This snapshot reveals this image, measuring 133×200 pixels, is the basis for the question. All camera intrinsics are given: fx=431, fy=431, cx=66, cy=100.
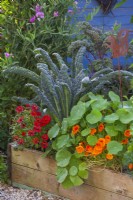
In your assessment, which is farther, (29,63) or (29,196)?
(29,63)

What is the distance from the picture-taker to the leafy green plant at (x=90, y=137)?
2904mm

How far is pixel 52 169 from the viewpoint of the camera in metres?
3.25

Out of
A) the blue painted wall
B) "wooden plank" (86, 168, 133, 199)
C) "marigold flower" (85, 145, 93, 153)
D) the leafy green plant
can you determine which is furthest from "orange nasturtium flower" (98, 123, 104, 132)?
the blue painted wall

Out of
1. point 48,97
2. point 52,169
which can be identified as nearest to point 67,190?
point 52,169

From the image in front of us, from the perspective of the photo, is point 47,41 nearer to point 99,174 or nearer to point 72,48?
point 72,48

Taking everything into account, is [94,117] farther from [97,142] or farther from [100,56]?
[100,56]

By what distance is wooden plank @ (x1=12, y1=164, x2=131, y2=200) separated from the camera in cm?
301

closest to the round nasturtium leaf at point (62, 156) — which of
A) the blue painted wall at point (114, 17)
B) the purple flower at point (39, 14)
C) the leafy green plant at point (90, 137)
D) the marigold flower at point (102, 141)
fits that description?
the leafy green plant at point (90, 137)

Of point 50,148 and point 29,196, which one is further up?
point 50,148

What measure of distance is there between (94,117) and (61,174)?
1.54 feet

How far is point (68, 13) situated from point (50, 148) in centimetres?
169

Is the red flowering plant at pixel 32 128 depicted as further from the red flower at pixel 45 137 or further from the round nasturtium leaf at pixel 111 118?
the round nasturtium leaf at pixel 111 118

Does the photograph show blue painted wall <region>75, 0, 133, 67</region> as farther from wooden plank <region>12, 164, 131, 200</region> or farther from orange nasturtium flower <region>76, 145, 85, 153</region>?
orange nasturtium flower <region>76, 145, 85, 153</region>

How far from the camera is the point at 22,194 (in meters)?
3.41
